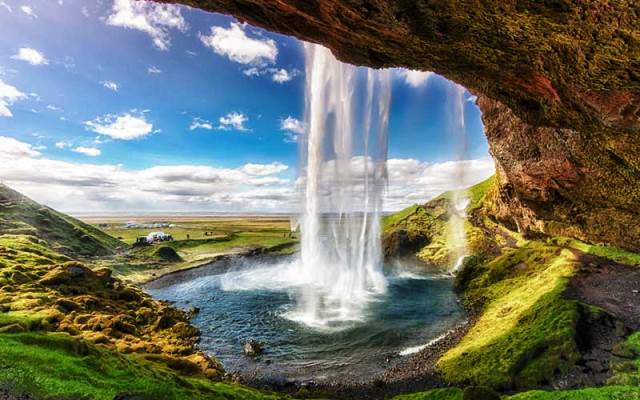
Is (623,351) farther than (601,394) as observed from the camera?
Yes

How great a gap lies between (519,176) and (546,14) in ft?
100

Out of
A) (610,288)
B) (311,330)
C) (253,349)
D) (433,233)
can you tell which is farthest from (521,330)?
(433,233)

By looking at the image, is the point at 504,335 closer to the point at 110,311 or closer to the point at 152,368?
the point at 152,368

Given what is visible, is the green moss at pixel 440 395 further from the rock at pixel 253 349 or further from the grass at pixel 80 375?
the rock at pixel 253 349

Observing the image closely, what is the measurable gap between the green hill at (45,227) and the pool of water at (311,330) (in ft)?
107

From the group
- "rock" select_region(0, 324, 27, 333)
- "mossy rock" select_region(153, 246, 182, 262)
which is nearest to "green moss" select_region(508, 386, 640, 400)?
"rock" select_region(0, 324, 27, 333)

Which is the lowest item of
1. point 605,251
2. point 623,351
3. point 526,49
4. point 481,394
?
point 623,351

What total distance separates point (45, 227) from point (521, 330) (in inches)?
3903

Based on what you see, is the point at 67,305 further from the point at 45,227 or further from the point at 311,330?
the point at 45,227

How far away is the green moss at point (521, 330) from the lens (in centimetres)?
2203

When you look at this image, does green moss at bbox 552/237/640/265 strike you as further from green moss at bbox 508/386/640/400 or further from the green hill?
the green hill

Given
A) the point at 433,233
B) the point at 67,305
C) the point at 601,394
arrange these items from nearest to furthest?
the point at 601,394, the point at 67,305, the point at 433,233

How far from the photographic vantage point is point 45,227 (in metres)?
76.6

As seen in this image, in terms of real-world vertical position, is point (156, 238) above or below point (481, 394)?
below
